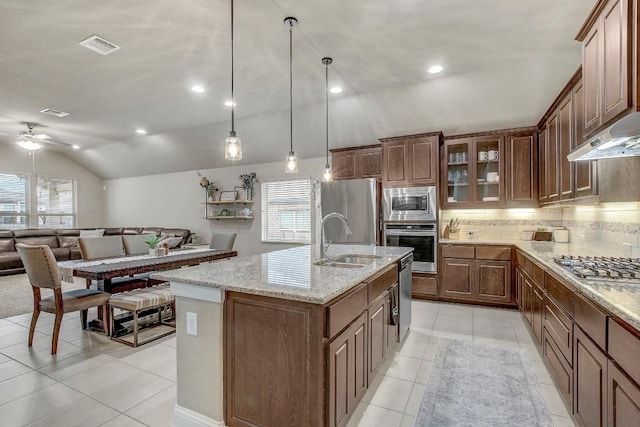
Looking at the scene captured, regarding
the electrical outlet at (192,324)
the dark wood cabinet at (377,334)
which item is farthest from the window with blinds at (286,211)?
the electrical outlet at (192,324)

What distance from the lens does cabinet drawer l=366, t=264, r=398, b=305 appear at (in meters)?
2.17

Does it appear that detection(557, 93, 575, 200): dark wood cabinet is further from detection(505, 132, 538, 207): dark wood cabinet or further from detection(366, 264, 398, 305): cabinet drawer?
detection(366, 264, 398, 305): cabinet drawer

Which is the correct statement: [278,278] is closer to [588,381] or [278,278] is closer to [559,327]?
[588,381]

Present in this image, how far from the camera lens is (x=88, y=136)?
267 inches

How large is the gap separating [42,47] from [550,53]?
491cm

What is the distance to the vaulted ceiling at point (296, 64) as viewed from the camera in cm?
254

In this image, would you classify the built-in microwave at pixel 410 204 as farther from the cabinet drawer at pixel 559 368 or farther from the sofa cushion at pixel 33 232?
the sofa cushion at pixel 33 232

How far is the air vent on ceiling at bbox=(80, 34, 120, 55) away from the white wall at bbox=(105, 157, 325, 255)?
3637 millimetres

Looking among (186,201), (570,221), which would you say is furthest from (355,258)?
(186,201)

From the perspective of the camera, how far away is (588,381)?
5.44 feet

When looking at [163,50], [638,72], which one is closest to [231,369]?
[638,72]

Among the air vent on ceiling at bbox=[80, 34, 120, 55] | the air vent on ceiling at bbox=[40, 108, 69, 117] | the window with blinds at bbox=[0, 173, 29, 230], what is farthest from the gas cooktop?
the window with blinds at bbox=[0, 173, 29, 230]

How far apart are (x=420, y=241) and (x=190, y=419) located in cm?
355

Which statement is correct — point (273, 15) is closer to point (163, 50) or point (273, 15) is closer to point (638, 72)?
point (163, 50)
